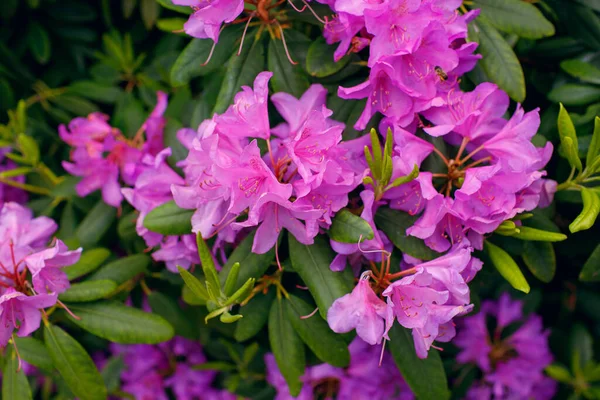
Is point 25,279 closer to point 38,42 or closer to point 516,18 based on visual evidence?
point 38,42

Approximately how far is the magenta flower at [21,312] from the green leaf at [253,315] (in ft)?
1.31

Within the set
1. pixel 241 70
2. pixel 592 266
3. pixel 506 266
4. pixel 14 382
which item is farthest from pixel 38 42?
pixel 592 266

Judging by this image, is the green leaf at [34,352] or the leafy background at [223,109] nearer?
the leafy background at [223,109]

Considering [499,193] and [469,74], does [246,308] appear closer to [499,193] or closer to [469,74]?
[499,193]

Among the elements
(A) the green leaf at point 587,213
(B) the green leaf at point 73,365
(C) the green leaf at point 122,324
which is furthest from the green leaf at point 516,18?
(B) the green leaf at point 73,365

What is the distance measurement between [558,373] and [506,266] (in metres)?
0.79

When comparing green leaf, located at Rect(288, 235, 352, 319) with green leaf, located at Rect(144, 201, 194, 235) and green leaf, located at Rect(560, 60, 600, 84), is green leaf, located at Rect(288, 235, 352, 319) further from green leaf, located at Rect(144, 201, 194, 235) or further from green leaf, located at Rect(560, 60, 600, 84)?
green leaf, located at Rect(560, 60, 600, 84)

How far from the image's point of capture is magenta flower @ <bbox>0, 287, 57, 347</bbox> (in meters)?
A: 1.07

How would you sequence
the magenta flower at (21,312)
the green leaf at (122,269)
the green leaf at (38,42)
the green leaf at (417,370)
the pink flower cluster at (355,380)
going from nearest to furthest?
the magenta flower at (21,312)
the green leaf at (417,370)
the green leaf at (122,269)
the pink flower cluster at (355,380)
the green leaf at (38,42)

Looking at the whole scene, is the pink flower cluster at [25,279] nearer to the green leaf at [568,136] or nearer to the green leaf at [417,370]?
the green leaf at [417,370]

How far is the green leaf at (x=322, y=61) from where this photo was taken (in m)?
1.14

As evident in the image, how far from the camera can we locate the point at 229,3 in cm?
107

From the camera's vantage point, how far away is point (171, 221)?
1156 mm

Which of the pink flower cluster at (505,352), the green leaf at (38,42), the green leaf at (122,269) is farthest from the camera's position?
the green leaf at (38,42)
